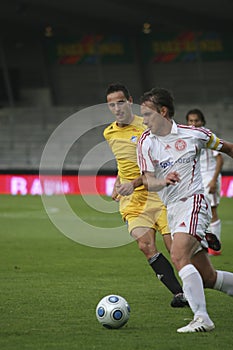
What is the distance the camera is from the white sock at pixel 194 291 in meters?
7.70

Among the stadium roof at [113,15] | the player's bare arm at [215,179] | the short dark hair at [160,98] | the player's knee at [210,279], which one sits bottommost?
the player's knee at [210,279]

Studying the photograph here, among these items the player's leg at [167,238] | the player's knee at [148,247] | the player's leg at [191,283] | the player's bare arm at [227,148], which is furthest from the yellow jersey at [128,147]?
the player's leg at [191,283]

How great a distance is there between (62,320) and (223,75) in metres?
29.5

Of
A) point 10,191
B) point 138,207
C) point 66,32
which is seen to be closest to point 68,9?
point 66,32

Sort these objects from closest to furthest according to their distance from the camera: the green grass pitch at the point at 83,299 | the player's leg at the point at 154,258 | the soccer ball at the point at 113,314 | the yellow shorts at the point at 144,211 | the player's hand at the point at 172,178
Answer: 1. the green grass pitch at the point at 83,299
2. the player's hand at the point at 172,178
3. the soccer ball at the point at 113,314
4. the player's leg at the point at 154,258
5. the yellow shorts at the point at 144,211

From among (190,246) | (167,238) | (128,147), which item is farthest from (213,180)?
(190,246)

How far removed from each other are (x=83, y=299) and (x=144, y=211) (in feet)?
3.66

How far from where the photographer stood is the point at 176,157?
809 cm

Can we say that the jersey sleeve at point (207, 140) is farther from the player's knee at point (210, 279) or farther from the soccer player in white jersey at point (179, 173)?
the player's knee at point (210, 279)

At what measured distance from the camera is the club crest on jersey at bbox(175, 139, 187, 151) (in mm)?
8094

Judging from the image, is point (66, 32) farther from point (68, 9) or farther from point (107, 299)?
point (107, 299)

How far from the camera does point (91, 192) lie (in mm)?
28297

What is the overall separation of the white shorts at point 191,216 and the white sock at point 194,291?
1.13 feet

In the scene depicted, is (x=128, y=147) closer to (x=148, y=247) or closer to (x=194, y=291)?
(x=148, y=247)
